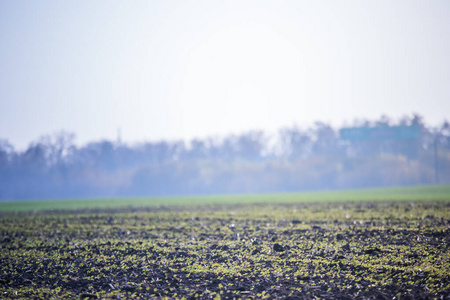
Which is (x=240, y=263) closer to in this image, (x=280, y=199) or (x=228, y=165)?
(x=280, y=199)

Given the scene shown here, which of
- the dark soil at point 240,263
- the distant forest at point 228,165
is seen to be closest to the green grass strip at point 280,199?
the dark soil at point 240,263

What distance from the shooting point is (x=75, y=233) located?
16594 mm

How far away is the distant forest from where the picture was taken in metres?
85.2

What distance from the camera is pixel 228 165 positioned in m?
94.9

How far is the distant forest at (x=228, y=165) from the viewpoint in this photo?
85250 mm

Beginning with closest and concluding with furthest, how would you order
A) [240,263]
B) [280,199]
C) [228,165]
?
[240,263], [280,199], [228,165]

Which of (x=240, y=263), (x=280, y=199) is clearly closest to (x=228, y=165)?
(x=280, y=199)

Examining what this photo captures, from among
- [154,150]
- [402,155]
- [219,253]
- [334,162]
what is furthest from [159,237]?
[154,150]

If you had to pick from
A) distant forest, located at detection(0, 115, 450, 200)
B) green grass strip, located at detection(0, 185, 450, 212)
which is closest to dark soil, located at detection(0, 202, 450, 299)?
green grass strip, located at detection(0, 185, 450, 212)

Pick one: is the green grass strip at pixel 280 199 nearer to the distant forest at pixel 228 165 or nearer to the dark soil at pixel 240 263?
the dark soil at pixel 240 263

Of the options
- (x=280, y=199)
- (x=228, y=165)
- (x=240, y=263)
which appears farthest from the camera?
(x=228, y=165)

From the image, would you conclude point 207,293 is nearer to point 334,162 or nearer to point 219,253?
point 219,253

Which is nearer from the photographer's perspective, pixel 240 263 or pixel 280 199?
pixel 240 263

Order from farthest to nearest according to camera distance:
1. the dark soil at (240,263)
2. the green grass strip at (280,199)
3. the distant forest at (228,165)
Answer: the distant forest at (228,165), the green grass strip at (280,199), the dark soil at (240,263)
